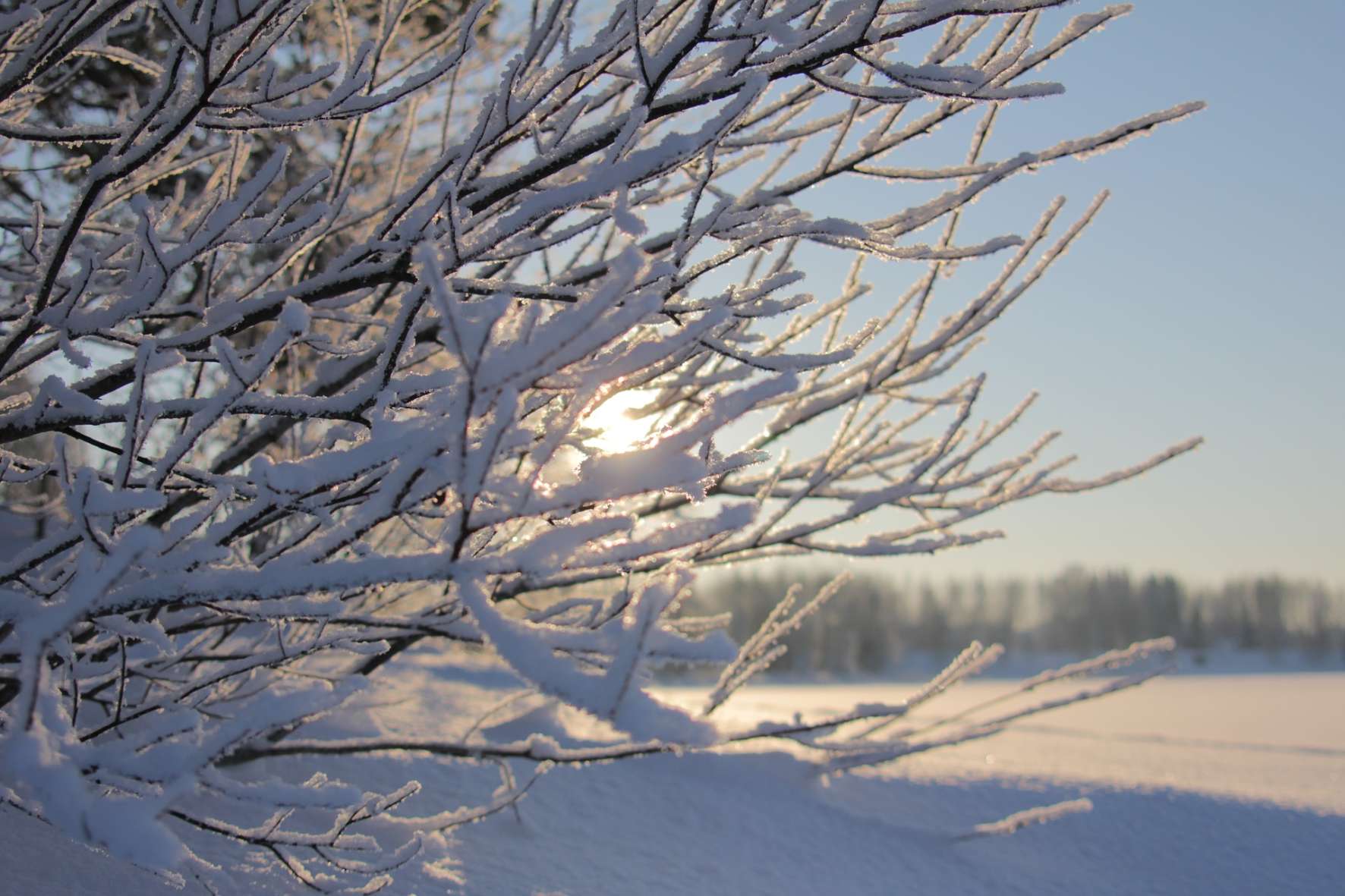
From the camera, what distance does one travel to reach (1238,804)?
12.9ft

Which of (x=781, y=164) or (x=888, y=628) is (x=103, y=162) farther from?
(x=888, y=628)

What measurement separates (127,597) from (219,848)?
64.7 inches

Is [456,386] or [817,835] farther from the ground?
[456,386]

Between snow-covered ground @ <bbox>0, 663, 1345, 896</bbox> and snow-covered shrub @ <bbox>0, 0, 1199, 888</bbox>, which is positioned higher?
snow-covered shrub @ <bbox>0, 0, 1199, 888</bbox>

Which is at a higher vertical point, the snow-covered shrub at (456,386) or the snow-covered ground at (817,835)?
the snow-covered shrub at (456,386)

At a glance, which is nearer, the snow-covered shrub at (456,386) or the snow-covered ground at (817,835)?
the snow-covered shrub at (456,386)

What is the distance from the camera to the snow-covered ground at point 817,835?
2.64m

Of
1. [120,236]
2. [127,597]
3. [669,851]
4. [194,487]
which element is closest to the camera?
[127,597]

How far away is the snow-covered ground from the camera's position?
2.64 m

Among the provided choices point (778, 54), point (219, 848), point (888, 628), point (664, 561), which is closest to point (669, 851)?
point (219, 848)

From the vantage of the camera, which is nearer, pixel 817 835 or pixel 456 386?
pixel 456 386

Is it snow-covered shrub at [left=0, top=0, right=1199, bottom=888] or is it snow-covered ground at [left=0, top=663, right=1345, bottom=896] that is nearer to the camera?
snow-covered shrub at [left=0, top=0, right=1199, bottom=888]

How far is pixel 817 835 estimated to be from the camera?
11.4 ft

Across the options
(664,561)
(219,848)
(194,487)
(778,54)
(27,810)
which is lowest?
(219,848)
